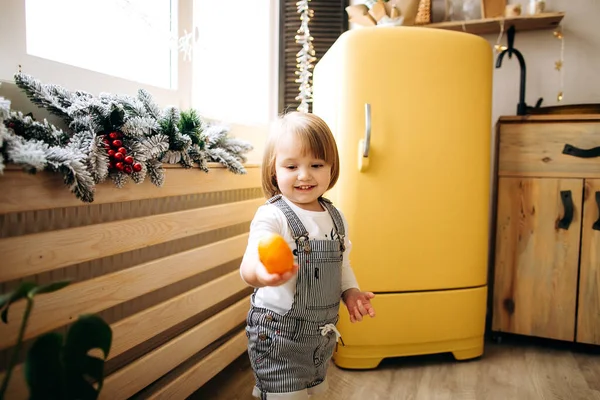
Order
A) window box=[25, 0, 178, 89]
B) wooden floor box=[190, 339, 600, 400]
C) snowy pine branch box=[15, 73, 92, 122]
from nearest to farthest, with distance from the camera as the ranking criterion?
snowy pine branch box=[15, 73, 92, 122] → window box=[25, 0, 178, 89] → wooden floor box=[190, 339, 600, 400]

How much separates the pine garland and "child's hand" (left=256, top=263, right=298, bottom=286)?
37cm

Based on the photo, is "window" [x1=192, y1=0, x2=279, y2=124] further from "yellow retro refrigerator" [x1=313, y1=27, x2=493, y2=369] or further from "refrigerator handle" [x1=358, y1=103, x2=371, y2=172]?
"refrigerator handle" [x1=358, y1=103, x2=371, y2=172]

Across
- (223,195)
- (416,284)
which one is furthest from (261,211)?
(416,284)

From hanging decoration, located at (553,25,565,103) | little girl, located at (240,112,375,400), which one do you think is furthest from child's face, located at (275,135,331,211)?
hanging decoration, located at (553,25,565,103)

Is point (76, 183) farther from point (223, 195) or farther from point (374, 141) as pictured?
point (374, 141)

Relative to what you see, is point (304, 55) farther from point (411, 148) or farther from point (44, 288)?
point (44, 288)

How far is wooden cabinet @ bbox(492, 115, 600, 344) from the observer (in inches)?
65.9

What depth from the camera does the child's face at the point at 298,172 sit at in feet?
3.09

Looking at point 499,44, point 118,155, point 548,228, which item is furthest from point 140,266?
point 499,44

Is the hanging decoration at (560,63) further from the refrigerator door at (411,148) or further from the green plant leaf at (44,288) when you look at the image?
the green plant leaf at (44,288)

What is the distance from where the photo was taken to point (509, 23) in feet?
6.57

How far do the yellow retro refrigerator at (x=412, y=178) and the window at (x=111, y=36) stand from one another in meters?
0.63

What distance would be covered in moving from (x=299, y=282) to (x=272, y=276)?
22cm

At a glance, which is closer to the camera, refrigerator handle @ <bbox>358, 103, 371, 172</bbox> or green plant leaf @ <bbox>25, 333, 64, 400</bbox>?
green plant leaf @ <bbox>25, 333, 64, 400</bbox>
